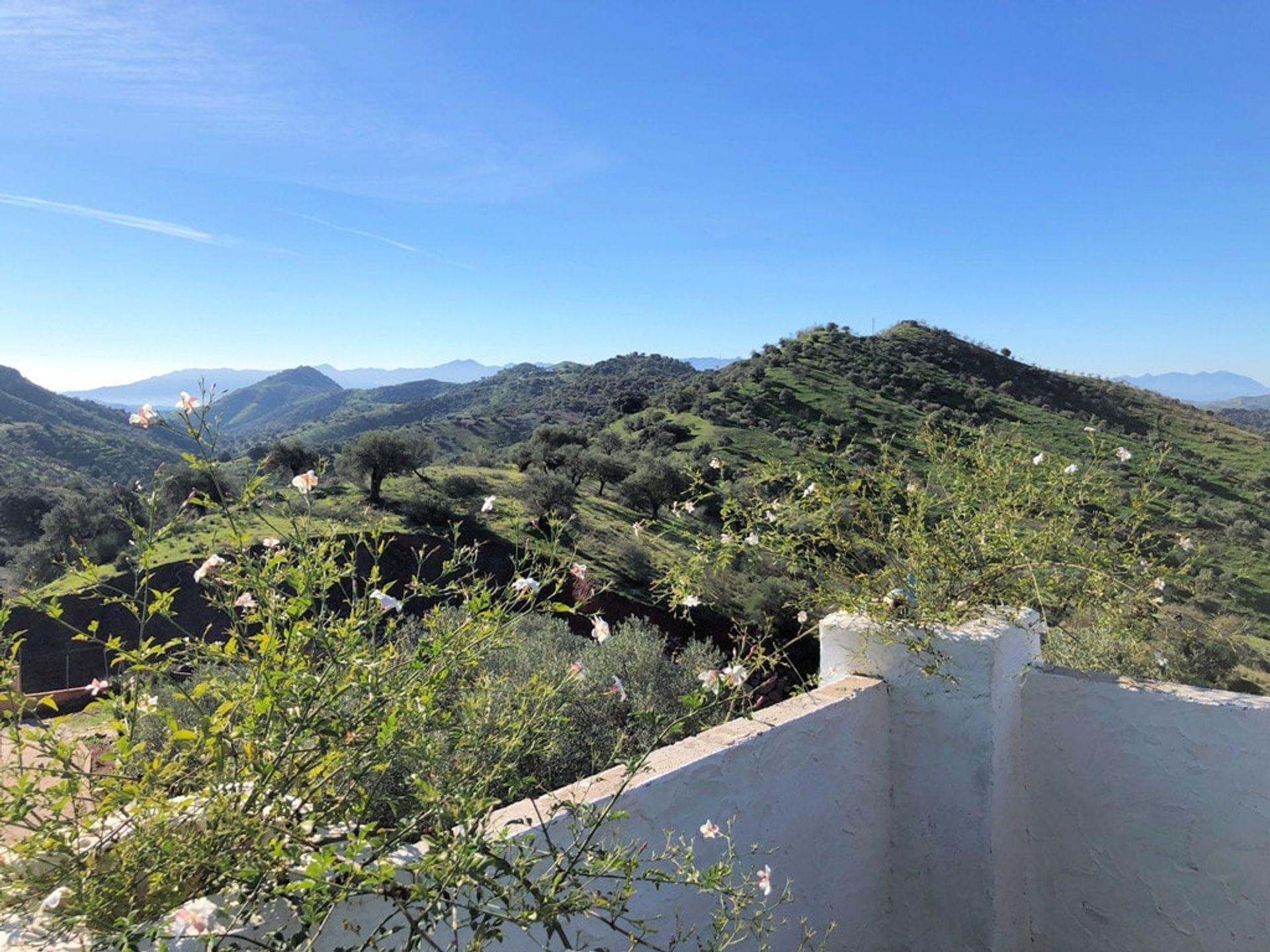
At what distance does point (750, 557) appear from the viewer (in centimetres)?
306

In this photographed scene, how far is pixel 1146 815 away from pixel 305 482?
278cm

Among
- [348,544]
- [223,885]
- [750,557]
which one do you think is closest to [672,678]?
[750,557]

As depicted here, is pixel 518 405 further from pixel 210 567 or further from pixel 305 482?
pixel 210 567

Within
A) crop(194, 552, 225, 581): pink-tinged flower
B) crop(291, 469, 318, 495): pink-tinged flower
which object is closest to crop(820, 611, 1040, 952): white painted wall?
crop(291, 469, 318, 495): pink-tinged flower

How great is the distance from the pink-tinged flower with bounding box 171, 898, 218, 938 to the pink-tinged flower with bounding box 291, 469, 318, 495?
3.09 feet

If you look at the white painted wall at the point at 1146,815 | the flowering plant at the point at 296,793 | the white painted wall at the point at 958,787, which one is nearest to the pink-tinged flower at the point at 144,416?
the flowering plant at the point at 296,793

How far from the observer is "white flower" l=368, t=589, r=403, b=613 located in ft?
5.27

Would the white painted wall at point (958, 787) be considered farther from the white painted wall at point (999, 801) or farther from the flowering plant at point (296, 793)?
the flowering plant at point (296, 793)

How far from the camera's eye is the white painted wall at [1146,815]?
89.7 inches

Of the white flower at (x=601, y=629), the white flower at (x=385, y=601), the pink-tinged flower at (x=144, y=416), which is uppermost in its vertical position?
the pink-tinged flower at (x=144, y=416)

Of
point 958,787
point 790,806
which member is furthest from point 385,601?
point 958,787

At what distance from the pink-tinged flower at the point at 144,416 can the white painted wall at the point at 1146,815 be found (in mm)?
2822

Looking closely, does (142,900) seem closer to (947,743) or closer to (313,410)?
(947,743)

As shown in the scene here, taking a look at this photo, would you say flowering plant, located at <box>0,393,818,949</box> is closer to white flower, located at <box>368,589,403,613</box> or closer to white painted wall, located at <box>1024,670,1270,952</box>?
white flower, located at <box>368,589,403,613</box>
